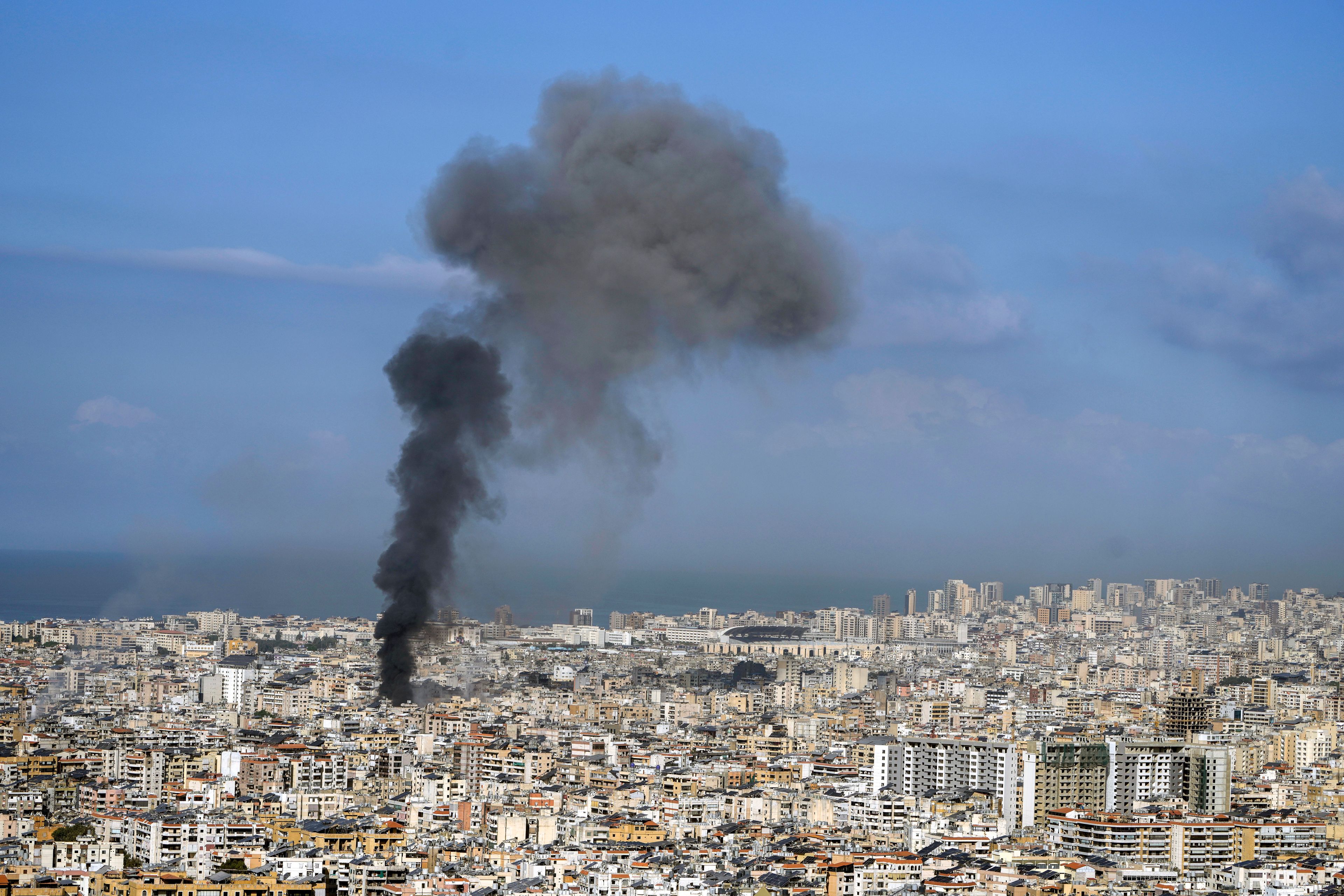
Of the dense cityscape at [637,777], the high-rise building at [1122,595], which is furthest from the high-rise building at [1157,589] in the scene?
the dense cityscape at [637,777]

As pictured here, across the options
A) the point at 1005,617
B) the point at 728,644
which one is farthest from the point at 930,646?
the point at 1005,617

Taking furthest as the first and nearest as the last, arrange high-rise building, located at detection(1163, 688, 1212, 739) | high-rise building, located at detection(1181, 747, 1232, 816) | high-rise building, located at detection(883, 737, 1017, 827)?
high-rise building, located at detection(1163, 688, 1212, 739) → high-rise building, located at detection(1181, 747, 1232, 816) → high-rise building, located at detection(883, 737, 1017, 827)

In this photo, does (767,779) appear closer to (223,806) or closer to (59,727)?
(223,806)

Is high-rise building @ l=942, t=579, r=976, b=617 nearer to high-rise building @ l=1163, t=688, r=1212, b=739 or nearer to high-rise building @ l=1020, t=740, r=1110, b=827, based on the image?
high-rise building @ l=1163, t=688, r=1212, b=739

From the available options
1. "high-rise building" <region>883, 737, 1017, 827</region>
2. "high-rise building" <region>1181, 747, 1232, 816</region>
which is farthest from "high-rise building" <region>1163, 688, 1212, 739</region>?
"high-rise building" <region>883, 737, 1017, 827</region>

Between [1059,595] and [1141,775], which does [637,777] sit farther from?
[1059,595]

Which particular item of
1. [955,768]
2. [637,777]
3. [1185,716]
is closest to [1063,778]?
[955,768]
